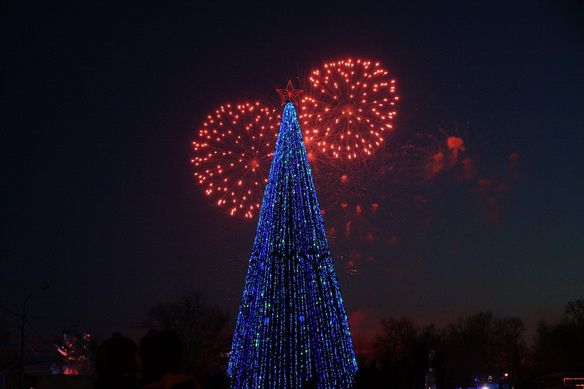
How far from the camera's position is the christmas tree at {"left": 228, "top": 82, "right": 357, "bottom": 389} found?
16.8 metres

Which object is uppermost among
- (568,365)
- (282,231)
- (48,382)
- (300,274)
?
(282,231)

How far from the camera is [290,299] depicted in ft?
55.7

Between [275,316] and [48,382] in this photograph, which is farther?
[48,382]

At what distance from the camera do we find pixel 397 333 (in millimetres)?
59906

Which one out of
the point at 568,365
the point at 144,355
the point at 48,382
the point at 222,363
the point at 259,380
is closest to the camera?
the point at 144,355

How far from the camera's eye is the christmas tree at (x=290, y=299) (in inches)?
660

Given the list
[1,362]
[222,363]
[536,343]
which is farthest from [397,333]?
[1,362]

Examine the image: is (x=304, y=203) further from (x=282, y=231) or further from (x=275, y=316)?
(x=275, y=316)

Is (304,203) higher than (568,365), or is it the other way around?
(304,203)

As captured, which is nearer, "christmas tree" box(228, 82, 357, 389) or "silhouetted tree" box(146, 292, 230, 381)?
"christmas tree" box(228, 82, 357, 389)

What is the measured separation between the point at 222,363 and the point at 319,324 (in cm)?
2778

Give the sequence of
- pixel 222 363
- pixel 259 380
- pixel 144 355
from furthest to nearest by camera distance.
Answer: pixel 222 363 → pixel 259 380 → pixel 144 355

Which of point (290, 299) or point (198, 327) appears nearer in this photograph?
point (290, 299)

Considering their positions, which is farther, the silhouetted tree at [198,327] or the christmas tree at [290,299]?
the silhouetted tree at [198,327]
